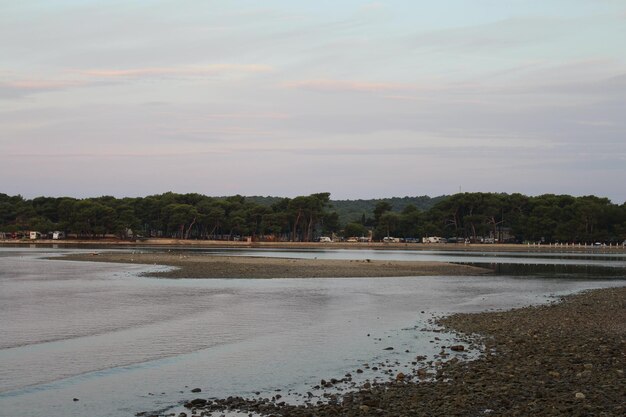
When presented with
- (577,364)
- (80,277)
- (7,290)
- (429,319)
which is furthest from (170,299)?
(577,364)

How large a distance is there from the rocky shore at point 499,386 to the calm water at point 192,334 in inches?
61.1

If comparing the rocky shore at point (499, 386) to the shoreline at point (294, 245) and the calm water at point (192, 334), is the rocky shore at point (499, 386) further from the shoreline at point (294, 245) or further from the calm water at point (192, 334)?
the shoreline at point (294, 245)

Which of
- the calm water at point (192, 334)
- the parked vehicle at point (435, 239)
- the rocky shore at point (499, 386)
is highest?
the parked vehicle at point (435, 239)

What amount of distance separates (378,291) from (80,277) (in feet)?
78.7

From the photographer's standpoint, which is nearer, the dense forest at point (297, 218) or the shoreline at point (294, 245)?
the shoreline at point (294, 245)

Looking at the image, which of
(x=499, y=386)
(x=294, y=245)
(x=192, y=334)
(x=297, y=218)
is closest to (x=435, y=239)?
(x=297, y=218)

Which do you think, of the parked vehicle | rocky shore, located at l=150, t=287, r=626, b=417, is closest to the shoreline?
the parked vehicle

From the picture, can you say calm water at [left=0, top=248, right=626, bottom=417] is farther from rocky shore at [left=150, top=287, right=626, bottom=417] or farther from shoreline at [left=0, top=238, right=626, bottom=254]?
shoreline at [left=0, top=238, right=626, bottom=254]

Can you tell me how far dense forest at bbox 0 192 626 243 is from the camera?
156 meters

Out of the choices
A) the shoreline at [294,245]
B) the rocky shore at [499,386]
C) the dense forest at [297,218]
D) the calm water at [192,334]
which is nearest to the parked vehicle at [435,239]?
the dense forest at [297,218]

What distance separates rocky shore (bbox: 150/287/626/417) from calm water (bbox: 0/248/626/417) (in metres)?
1.55

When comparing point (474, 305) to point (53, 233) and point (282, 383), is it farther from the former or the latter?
point (53, 233)

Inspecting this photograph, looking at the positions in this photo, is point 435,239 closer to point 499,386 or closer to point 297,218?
point 297,218

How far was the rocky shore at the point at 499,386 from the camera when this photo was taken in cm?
1298
